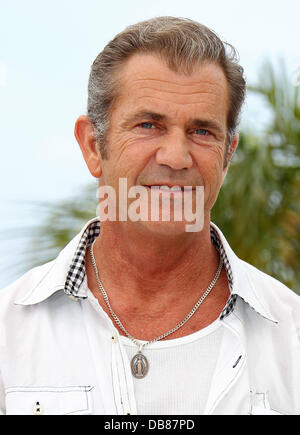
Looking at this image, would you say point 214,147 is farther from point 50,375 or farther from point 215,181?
point 50,375

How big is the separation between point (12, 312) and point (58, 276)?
0.77 ft

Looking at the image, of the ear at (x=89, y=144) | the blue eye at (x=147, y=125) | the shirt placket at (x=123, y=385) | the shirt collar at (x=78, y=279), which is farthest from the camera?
the ear at (x=89, y=144)

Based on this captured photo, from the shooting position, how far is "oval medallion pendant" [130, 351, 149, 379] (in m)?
2.51

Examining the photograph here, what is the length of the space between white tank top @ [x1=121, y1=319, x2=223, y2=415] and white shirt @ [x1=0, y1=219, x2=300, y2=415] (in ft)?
0.12

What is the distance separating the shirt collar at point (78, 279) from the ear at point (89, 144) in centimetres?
31

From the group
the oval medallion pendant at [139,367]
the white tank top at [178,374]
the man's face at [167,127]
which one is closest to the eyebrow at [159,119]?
the man's face at [167,127]

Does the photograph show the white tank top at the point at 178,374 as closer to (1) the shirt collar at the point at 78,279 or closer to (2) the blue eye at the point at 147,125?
(1) the shirt collar at the point at 78,279

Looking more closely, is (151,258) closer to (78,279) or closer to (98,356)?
(78,279)

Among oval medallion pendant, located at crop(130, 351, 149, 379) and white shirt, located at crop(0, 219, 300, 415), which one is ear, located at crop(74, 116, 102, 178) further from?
oval medallion pendant, located at crop(130, 351, 149, 379)

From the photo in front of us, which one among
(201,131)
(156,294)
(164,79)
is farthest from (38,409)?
(164,79)

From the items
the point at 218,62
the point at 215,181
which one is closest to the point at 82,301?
the point at 215,181

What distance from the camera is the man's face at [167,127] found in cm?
250

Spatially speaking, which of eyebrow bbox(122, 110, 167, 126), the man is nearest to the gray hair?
the man

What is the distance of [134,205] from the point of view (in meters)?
2.56
